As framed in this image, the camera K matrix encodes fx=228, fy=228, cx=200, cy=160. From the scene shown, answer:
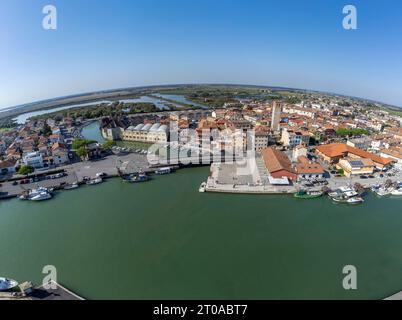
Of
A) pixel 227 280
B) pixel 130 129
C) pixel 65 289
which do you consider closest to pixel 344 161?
pixel 227 280

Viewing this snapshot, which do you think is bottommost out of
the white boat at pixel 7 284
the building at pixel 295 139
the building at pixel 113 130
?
the white boat at pixel 7 284

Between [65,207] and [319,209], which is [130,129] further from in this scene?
[319,209]

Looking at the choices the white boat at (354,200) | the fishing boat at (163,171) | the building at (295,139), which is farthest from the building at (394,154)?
the fishing boat at (163,171)

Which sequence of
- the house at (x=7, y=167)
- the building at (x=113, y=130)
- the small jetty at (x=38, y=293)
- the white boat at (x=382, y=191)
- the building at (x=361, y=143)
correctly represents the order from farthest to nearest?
1. the building at (x=113, y=130)
2. the building at (x=361, y=143)
3. the house at (x=7, y=167)
4. the white boat at (x=382, y=191)
5. the small jetty at (x=38, y=293)

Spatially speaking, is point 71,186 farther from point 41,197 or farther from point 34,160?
point 34,160

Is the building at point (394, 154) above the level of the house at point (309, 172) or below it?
above

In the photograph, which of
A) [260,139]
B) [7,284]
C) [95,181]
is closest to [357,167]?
[260,139]

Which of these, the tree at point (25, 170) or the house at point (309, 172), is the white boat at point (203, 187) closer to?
the house at point (309, 172)
